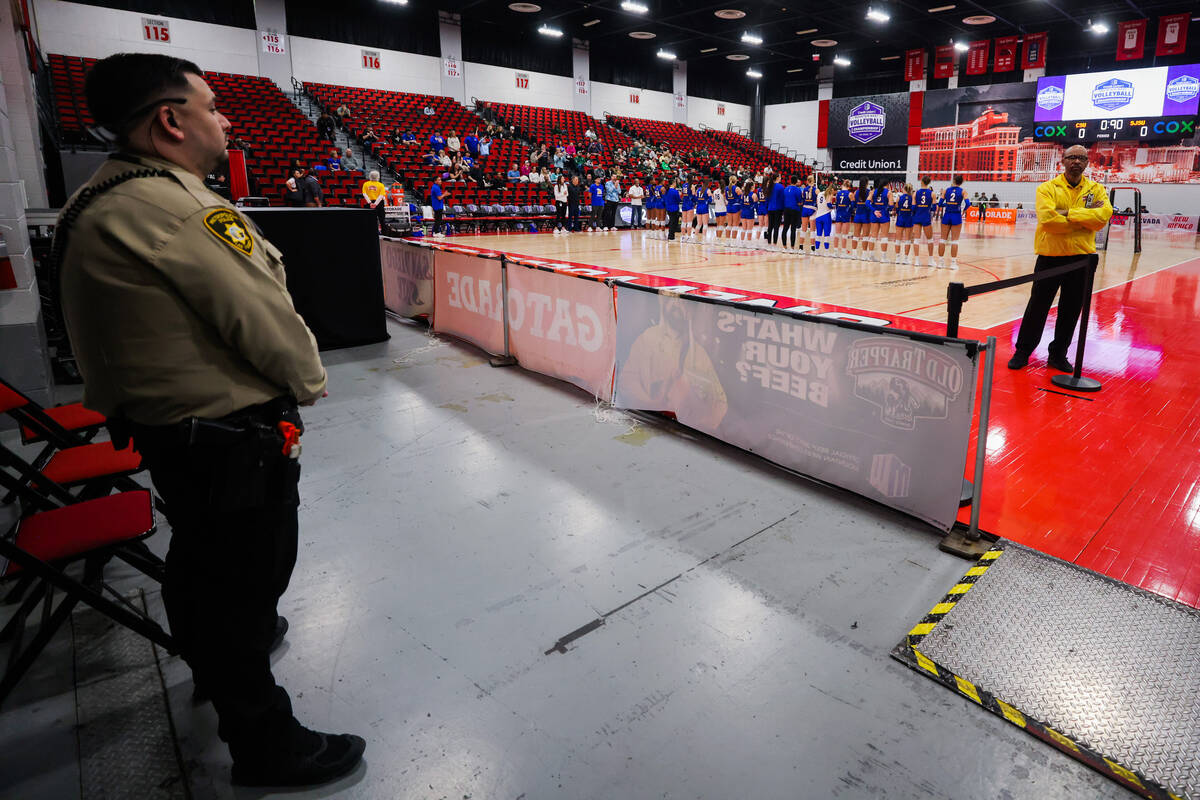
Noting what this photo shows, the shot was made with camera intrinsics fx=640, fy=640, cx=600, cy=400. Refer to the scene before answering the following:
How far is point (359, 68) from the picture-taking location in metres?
23.3

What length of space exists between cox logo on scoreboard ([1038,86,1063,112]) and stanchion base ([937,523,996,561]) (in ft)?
96.9

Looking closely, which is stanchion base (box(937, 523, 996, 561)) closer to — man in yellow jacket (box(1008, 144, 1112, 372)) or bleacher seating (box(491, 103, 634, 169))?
man in yellow jacket (box(1008, 144, 1112, 372))

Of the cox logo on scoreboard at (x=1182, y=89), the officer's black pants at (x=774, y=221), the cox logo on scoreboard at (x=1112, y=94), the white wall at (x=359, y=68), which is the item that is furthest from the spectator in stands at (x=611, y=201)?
the cox logo on scoreboard at (x=1182, y=89)

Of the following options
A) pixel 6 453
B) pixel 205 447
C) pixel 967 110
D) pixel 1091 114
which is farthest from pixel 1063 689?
pixel 967 110

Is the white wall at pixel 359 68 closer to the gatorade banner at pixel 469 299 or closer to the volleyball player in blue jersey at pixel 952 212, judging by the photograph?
the gatorade banner at pixel 469 299

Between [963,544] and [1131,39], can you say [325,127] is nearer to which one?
[963,544]

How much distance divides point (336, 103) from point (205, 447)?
23868 mm

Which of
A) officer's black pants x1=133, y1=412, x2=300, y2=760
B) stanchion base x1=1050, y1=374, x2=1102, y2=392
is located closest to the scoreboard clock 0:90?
stanchion base x1=1050, y1=374, x2=1102, y2=392

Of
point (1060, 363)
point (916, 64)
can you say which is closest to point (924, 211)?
point (1060, 363)

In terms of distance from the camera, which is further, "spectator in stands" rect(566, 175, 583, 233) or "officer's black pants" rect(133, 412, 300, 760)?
"spectator in stands" rect(566, 175, 583, 233)

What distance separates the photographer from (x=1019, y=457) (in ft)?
12.7

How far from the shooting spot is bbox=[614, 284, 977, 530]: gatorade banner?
2957mm

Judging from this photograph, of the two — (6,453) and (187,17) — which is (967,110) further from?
(6,453)

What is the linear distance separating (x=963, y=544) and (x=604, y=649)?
5.82 feet
